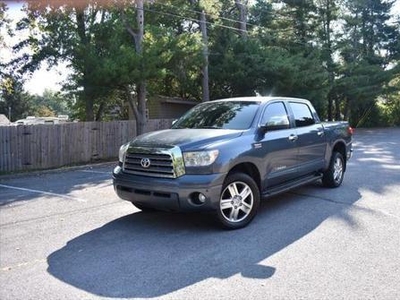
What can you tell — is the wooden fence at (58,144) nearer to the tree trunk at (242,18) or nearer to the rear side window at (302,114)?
the rear side window at (302,114)

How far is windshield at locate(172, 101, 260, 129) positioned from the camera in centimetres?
619

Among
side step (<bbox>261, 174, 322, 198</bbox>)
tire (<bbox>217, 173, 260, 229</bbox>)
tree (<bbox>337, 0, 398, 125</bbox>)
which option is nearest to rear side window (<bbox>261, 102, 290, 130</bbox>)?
side step (<bbox>261, 174, 322, 198</bbox>)

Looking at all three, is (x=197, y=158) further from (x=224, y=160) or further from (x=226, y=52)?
(x=226, y=52)

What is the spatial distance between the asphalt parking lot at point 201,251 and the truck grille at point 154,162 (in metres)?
0.78

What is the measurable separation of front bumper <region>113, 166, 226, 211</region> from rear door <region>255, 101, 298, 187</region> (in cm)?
107

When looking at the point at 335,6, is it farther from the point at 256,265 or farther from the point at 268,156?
the point at 256,265

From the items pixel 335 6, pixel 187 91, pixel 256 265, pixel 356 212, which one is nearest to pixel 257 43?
pixel 187 91

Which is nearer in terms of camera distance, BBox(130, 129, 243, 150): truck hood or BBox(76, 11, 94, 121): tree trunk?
BBox(130, 129, 243, 150): truck hood

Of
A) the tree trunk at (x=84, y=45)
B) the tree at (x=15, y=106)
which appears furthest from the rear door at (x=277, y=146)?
the tree at (x=15, y=106)

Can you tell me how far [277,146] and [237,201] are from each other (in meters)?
1.23

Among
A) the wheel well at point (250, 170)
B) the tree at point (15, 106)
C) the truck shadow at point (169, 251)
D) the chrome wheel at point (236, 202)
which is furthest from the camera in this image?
the tree at point (15, 106)

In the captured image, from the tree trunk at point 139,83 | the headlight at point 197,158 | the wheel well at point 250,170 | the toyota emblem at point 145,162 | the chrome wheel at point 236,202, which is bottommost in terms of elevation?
the chrome wheel at point 236,202

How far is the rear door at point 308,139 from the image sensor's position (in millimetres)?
7018

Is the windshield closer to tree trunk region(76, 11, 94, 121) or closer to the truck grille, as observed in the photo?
the truck grille
